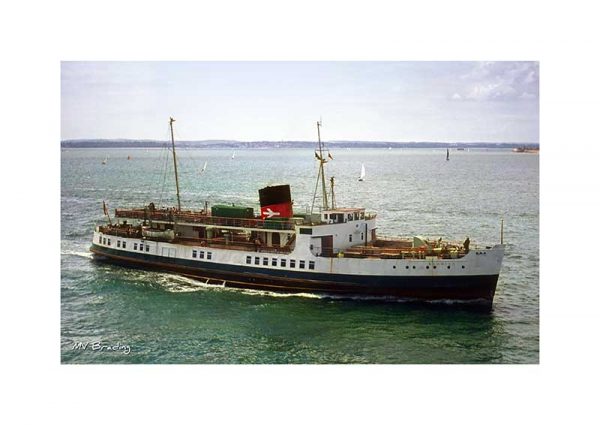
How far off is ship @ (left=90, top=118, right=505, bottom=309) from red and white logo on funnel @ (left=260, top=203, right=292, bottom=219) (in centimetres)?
4

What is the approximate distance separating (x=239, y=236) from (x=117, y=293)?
5295 mm

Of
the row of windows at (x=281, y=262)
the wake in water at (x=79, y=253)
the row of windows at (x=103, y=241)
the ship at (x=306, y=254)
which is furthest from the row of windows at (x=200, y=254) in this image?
the wake in water at (x=79, y=253)

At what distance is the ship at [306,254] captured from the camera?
847 inches

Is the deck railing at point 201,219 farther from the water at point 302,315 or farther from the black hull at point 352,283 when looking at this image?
the water at point 302,315

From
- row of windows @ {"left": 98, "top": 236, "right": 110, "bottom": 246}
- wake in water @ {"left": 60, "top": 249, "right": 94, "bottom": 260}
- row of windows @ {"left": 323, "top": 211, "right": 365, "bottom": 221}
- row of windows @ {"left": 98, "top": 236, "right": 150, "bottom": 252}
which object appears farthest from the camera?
wake in water @ {"left": 60, "top": 249, "right": 94, "bottom": 260}

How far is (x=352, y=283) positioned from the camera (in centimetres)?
2203

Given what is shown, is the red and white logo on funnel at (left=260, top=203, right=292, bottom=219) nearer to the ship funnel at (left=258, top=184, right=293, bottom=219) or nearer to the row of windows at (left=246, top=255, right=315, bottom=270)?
the ship funnel at (left=258, top=184, right=293, bottom=219)

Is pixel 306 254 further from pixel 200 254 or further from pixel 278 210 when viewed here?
pixel 200 254

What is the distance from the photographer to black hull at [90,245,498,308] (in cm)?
2150

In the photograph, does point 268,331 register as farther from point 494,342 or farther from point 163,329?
point 494,342

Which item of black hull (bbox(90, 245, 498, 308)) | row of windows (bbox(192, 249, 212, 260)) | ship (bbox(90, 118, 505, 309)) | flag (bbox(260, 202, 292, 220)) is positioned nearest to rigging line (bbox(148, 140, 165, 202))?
Answer: ship (bbox(90, 118, 505, 309))

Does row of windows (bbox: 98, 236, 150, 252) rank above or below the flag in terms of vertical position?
below

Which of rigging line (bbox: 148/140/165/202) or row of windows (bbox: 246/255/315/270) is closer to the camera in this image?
row of windows (bbox: 246/255/315/270)

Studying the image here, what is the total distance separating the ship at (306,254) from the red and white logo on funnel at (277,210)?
39 millimetres
